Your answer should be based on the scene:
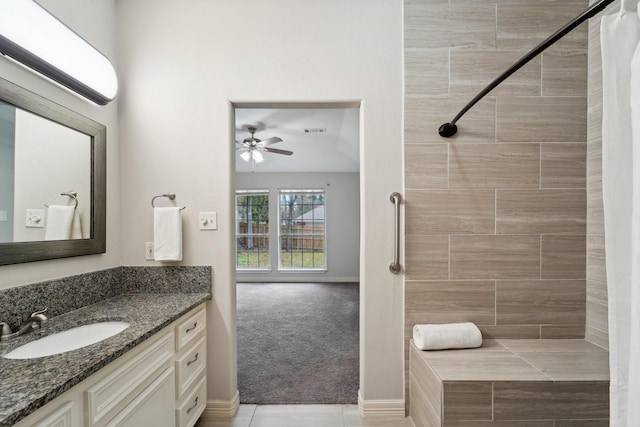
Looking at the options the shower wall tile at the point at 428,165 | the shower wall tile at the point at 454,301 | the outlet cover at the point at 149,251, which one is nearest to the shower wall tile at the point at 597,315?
the shower wall tile at the point at 454,301

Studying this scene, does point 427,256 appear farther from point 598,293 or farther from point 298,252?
point 298,252

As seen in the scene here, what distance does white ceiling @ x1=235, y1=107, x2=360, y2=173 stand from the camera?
3395 mm

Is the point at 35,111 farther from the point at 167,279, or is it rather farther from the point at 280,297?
the point at 280,297

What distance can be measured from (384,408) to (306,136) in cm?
359

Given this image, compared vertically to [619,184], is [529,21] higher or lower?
higher

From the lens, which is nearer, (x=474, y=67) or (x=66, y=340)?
(x=66, y=340)

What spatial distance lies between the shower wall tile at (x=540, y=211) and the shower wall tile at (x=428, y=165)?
35cm

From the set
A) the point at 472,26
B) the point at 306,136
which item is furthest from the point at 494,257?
the point at 306,136

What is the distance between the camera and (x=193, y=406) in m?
1.53

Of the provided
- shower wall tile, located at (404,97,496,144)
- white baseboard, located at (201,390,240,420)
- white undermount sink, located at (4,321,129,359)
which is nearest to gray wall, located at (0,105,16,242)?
white undermount sink, located at (4,321,129,359)

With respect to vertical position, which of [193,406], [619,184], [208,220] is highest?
[619,184]

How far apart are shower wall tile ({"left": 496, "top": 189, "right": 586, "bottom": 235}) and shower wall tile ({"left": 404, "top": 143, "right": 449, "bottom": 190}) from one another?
13.9 inches

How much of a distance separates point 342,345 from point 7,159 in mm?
2761

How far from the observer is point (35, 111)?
1229mm
